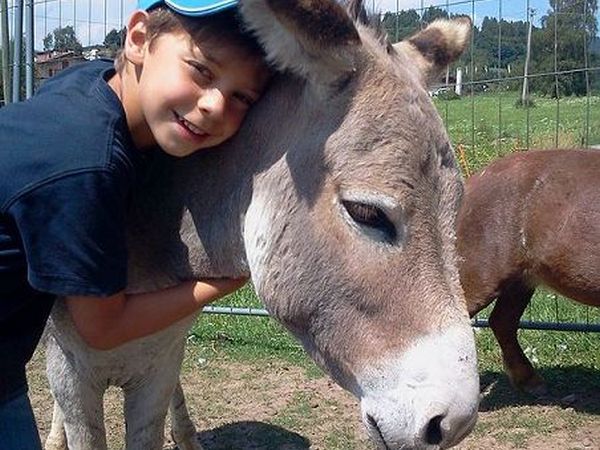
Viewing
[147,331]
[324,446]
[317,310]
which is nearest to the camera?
[317,310]

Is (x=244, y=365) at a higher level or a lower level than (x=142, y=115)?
lower

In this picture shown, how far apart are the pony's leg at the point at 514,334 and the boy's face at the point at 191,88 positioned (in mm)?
3885

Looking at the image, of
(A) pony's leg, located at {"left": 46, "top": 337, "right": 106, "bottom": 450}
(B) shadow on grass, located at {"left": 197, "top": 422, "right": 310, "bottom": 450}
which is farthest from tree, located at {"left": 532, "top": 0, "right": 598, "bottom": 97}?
(A) pony's leg, located at {"left": 46, "top": 337, "right": 106, "bottom": 450}

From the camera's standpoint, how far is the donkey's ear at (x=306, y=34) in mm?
Answer: 1952

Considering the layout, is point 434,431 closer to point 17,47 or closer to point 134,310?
point 134,310

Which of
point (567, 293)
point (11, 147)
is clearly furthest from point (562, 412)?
point (11, 147)

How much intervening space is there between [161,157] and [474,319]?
432 centimetres

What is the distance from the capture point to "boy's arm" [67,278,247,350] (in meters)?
2.16

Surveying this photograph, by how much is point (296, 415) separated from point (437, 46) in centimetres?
314

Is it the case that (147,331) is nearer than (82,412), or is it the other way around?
(147,331)

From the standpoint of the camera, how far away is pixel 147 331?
233 cm

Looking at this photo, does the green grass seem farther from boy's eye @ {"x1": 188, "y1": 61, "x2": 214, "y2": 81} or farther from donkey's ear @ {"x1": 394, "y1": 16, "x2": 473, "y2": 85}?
boy's eye @ {"x1": 188, "y1": 61, "x2": 214, "y2": 81}

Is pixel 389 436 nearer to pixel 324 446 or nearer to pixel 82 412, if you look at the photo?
pixel 82 412

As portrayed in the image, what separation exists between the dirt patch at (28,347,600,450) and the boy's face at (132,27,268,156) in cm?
302
